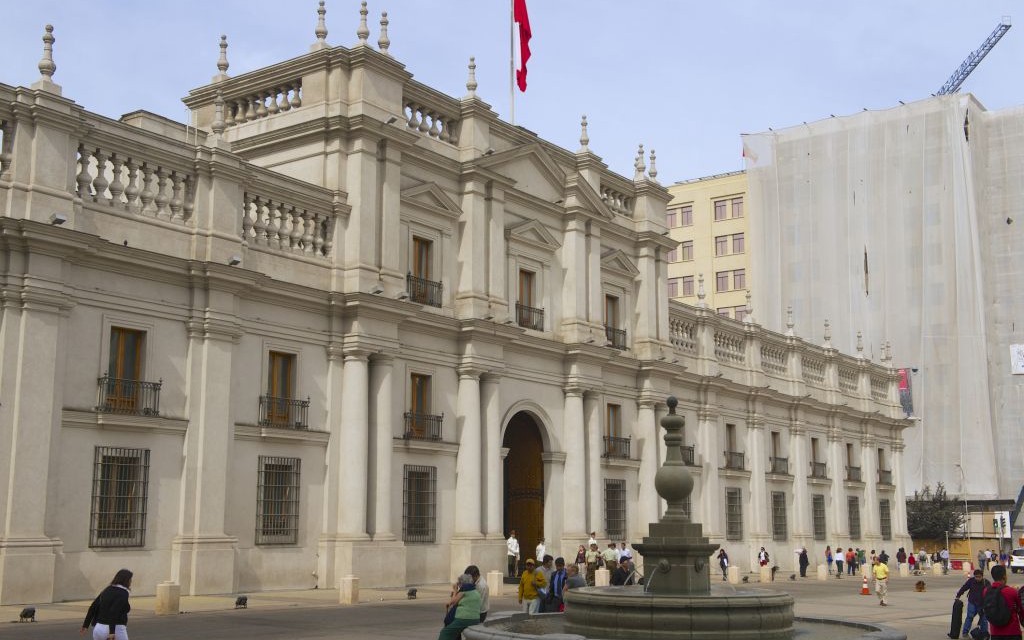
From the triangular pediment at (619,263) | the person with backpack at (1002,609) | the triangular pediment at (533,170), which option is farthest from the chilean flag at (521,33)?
the person with backpack at (1002,609)

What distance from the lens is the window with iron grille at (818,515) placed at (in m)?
53.4

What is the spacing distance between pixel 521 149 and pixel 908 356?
1595 inches

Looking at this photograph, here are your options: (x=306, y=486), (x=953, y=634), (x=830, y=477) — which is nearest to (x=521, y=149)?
(x=306, y=486)

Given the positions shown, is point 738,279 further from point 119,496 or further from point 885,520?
point 119,496

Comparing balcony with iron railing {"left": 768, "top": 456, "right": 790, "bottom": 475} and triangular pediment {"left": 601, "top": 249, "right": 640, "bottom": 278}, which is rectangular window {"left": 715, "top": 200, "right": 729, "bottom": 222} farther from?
triangular pediment {"left": 601, "top": 249, "right": 640, "bottom": 278}

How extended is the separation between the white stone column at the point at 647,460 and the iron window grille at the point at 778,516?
10.9 meters

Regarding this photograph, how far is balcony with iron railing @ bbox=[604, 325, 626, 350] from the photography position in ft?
134

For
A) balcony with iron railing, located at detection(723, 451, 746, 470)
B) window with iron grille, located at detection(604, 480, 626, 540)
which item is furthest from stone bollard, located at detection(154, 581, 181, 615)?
balcony with iron railing, located at detection(723, 451, 746, 470)

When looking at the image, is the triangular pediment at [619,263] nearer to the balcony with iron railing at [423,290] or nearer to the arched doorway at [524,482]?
the arched doorway at [524,482]

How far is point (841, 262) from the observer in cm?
7294

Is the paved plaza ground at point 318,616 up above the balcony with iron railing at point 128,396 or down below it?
below

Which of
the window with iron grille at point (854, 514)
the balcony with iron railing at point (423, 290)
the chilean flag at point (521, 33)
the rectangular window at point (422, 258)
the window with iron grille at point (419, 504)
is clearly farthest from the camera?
the window with iron grille at point (854, 514)

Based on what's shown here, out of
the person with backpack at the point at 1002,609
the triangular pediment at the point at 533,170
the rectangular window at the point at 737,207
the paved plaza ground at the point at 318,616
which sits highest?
the rectangular window at the point at 737,207

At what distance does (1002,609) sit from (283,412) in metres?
18.7
